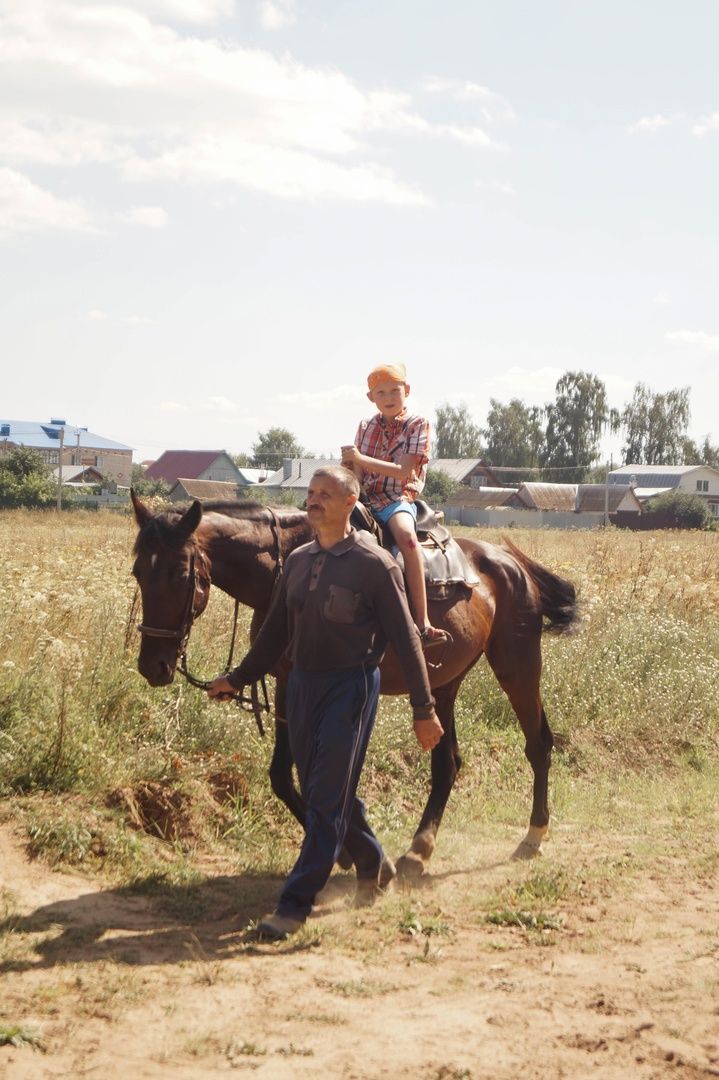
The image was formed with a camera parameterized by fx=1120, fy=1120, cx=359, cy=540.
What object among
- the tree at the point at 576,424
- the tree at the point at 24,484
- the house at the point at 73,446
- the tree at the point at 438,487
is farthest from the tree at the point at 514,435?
the tree at the point at 24,484

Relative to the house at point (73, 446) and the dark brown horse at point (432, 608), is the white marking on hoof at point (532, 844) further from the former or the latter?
the house at point (73, 446)

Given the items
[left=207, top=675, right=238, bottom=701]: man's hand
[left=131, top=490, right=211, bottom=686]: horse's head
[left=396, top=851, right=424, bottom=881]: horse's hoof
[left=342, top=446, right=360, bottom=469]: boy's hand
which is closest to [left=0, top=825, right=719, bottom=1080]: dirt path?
[left=396, top=851, right=424, bottom=881]: horse's hoof

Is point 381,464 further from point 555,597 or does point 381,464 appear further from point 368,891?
point 555,597

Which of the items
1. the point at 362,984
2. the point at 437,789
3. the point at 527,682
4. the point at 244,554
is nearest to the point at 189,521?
the point at 244,554

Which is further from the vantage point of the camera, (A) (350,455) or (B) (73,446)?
(B) (73,446)

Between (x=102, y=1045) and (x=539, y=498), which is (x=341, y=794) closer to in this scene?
(x=102, y=1045)

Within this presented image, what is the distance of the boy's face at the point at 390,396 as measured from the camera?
6.59m

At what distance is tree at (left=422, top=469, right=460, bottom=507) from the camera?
80.2 metres

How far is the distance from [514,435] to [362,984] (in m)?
98.6

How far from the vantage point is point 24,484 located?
5319cm

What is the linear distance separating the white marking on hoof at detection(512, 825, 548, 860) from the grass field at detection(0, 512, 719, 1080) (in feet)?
0.52

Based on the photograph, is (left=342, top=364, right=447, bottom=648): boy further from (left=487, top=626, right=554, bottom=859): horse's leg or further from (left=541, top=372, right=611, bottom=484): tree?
(left=541, top=372, right=611, bottom=484): tree

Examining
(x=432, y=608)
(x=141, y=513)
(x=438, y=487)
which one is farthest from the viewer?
(x=438, y=487)

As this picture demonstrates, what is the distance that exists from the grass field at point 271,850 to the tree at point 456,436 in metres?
102
